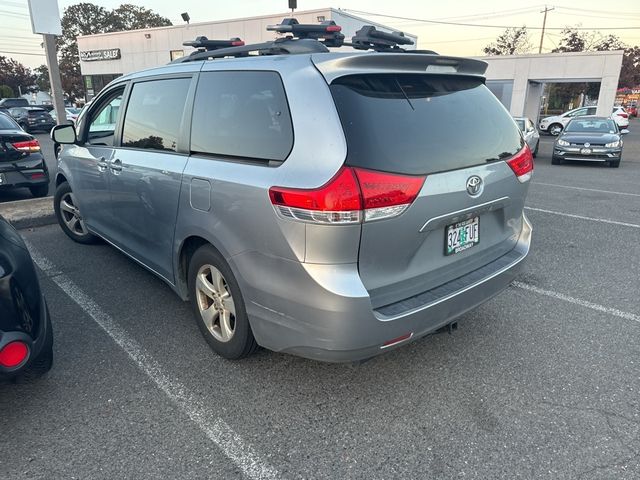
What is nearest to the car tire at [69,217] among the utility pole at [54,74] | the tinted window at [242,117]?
the tinted window at [242,117]

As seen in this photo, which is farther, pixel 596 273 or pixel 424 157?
pixel 596 273

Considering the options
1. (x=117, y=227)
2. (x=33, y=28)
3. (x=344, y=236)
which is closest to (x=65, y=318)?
(x=117, y=227)

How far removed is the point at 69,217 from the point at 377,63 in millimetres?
4499

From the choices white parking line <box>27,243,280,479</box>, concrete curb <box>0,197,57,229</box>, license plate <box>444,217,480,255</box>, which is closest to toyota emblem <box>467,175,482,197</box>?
license plate <box>444,217,480,255</box>

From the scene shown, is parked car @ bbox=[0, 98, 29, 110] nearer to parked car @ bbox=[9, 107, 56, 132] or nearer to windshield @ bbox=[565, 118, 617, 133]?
parked car @ bbox=[9, 107, 56, 132]

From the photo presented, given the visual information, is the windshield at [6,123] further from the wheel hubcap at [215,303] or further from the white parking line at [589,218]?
the white parking line at [589,218]

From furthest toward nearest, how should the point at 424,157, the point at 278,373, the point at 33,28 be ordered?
1. the point at 33,28
2. the point at 278,373
3. the point at 424,157

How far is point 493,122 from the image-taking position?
298cm

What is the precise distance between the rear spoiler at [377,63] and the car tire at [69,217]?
3.89 meters

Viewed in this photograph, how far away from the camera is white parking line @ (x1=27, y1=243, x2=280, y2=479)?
225cm

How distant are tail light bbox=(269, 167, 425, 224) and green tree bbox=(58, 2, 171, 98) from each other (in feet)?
248

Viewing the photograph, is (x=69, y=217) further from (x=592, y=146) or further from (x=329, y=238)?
(x=592, y=146)

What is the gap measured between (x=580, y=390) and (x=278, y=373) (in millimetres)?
1811

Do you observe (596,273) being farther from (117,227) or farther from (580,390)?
(117,227)
